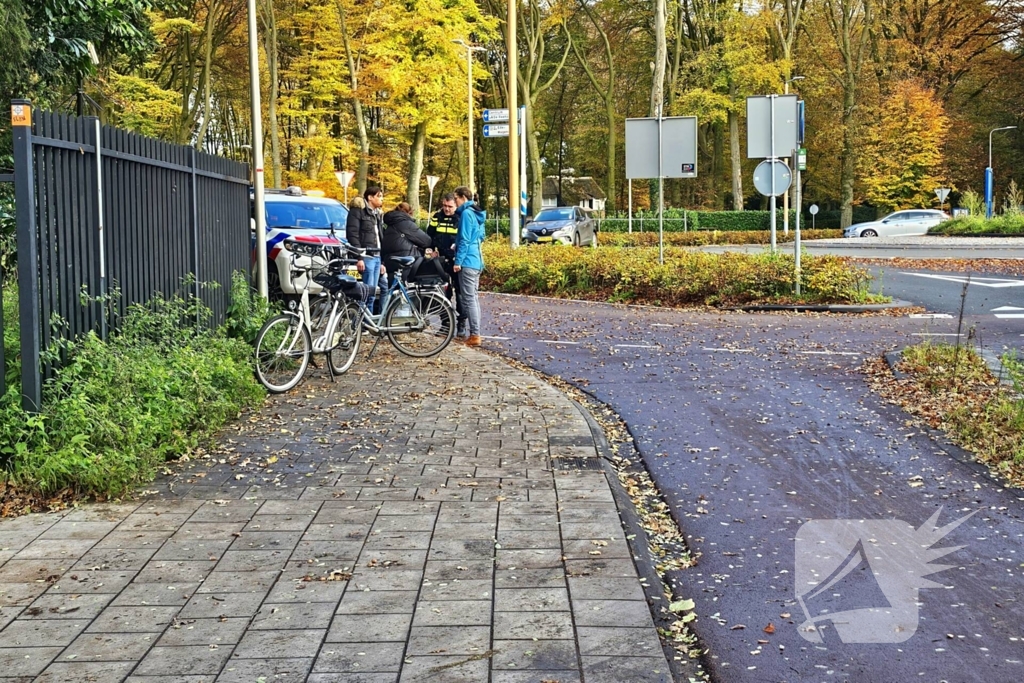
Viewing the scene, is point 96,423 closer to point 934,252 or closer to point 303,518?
point 303,518

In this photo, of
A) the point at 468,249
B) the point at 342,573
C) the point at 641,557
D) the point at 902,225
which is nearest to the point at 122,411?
the point at 342,573

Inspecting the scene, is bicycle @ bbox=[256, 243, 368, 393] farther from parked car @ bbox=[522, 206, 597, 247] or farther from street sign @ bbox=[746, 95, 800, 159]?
parked car @ bbox=[522, 206, 597, 247]

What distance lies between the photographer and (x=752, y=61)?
162 ft

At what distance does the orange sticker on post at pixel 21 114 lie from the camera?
21.1 ft

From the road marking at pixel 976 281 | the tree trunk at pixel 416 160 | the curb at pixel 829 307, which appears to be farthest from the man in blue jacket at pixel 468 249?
the tree trunk at pixel 416 160

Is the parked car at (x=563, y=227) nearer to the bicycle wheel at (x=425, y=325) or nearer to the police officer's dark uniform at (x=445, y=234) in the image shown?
the police officer's dark uniform at (x=445, y=234)

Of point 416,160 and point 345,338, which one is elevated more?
point 416,160

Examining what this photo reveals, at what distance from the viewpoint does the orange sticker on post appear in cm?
642

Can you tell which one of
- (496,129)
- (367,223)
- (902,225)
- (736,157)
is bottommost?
(367,223)

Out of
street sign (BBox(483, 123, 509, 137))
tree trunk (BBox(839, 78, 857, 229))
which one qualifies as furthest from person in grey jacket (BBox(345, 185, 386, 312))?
tree trunk (BBox(839, 78, 857, 229))

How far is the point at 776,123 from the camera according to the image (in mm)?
19281

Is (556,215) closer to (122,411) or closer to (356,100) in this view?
(356,100)

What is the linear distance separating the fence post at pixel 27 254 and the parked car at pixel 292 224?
8.89 meters

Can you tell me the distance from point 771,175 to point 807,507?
554 inches
